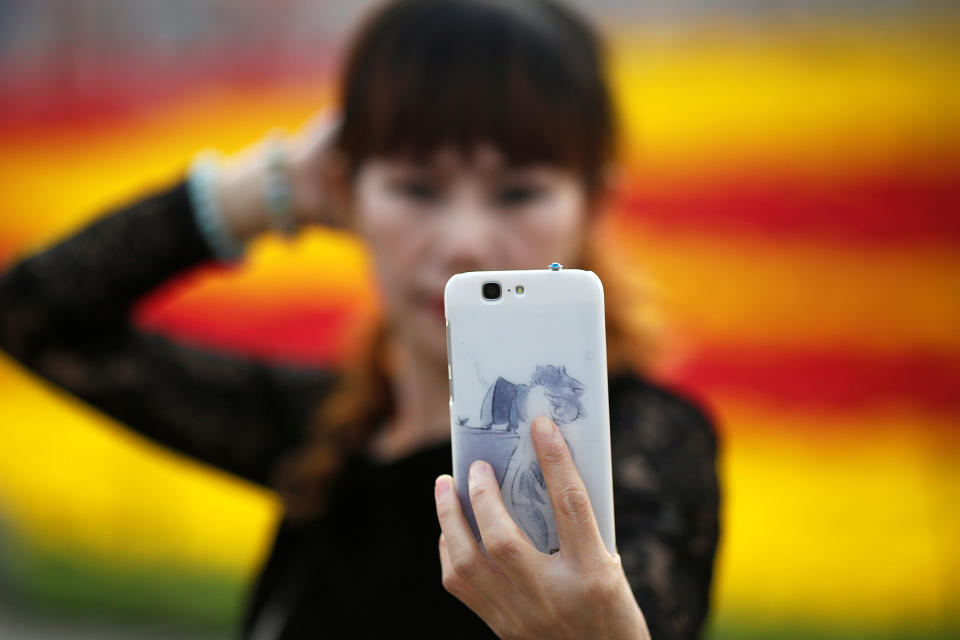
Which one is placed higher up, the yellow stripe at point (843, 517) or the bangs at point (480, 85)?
the bangs at point (480, 85)

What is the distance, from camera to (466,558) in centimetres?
51

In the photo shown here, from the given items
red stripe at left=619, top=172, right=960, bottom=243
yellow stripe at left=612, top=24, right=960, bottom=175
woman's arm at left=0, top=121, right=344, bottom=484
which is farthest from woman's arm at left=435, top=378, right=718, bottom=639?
red stripe at left=619, top=172, right=960, bottom=243

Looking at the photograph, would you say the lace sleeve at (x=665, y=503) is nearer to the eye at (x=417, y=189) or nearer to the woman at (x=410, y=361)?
the woman at (x=410, y=361)

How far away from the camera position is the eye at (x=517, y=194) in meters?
0.92

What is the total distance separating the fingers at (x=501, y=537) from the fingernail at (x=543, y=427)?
0.05 metres

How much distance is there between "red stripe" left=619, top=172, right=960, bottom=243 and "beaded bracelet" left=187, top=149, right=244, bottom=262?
101 centimetres

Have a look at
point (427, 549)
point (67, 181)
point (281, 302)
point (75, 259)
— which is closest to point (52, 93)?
point (67, 181)

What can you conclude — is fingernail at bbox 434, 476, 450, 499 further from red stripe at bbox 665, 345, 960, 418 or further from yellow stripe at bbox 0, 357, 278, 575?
yellow stripe at bbox 0, 357, 278, 575

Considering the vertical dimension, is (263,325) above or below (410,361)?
below

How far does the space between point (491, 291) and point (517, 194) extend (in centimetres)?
38

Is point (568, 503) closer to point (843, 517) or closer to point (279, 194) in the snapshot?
point (279, 194)

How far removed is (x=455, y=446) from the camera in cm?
55

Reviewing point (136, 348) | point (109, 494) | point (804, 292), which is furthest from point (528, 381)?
point (109, 494)

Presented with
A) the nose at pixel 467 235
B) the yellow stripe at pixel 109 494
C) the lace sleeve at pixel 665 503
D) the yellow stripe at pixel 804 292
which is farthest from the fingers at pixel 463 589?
the yellow stripe at pixel 109 494
